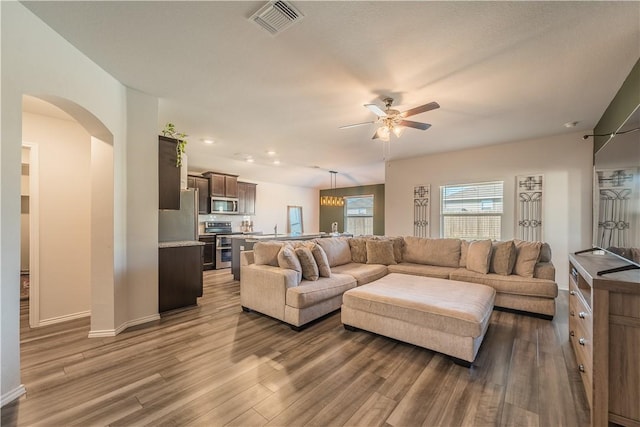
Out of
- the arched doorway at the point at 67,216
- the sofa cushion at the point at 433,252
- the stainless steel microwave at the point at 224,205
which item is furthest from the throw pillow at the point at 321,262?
the stainless steel microwave at the point at 224,205

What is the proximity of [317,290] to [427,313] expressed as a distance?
1206 millimetres

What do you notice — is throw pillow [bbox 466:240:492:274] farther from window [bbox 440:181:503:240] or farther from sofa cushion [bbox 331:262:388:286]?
window [bbox 440:181:503:240]

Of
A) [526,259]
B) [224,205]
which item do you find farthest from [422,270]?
[224,205]

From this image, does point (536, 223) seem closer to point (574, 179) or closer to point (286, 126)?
point (574, 179)

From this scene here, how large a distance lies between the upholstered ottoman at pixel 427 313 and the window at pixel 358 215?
21.2 ft

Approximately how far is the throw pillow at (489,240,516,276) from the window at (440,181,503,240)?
5.95 ft

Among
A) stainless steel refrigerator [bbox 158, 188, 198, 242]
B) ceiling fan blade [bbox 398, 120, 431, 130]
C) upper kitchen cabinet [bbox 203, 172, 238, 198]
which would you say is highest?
ceiling fan blade [bbox 398, 120, 431, 130]

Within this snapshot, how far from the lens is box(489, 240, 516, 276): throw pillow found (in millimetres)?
3520

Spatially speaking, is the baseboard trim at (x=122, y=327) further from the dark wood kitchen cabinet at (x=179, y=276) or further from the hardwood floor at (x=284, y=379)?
the dark wood kitchen cabinet at (x=179, y=276)

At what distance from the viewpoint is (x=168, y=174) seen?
333cm

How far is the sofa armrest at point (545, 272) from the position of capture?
131 inches

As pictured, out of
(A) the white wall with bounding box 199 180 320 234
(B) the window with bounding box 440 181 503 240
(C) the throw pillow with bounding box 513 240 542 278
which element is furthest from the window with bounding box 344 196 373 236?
(C) the throw pillow with bounding box 513 240 542 278

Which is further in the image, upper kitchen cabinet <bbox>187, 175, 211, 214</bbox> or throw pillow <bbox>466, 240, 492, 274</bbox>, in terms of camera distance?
upper kitchen cabinet <bbox>187, 175, 211, 214</bbox>

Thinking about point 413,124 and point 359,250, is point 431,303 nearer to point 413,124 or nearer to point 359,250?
point 413,124
